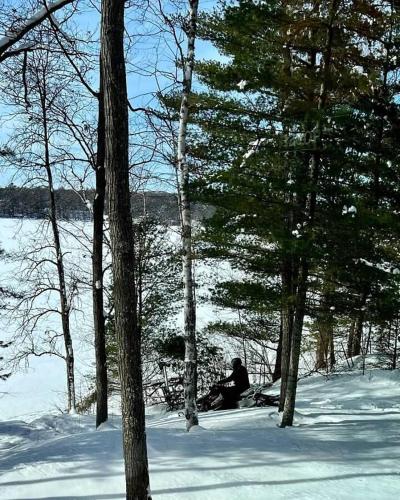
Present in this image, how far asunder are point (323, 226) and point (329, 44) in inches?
108

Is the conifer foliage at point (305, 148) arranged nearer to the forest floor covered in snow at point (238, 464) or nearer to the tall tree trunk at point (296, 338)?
the tall tree trunk at point (296, 338)

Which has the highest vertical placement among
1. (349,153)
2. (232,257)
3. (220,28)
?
(220,28)

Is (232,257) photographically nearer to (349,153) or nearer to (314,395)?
(349,153)

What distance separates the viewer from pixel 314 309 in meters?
8.26

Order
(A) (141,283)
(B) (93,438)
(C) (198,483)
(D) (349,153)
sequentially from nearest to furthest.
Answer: (C) (198,483) < (B) (93,438) < (D) (349,153) < (A) (141,283)

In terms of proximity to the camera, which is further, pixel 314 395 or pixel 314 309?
pixel 314 395

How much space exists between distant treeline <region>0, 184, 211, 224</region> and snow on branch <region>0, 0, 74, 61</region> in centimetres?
599

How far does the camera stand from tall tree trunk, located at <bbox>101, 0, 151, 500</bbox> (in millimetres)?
4168

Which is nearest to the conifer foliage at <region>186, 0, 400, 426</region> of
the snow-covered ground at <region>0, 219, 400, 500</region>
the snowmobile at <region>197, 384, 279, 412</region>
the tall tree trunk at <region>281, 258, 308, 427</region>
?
the tall tree trunk at <region>281, 258, 308, 427</region>

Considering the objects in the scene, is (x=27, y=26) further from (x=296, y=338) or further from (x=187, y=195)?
(x=296, y=338)

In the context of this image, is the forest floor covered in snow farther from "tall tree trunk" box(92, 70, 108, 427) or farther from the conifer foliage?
"tall tree trunk" box(92, 70, 108, 427)

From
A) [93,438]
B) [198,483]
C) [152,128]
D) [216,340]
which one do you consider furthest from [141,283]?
[198,483]

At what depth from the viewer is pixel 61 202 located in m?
15.6

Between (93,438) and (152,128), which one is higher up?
(152,128)
